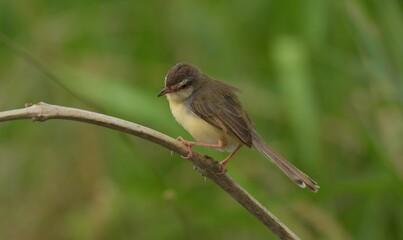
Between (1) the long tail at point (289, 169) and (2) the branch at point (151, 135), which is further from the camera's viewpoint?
(1) the long tail at point (289, 169)

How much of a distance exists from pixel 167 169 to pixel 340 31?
139cm

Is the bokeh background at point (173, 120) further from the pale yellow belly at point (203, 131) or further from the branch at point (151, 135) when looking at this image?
the branch at point (151, 135)

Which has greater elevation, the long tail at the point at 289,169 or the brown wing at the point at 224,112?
the brown wing at the point at 224,112

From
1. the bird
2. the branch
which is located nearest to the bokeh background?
the bird

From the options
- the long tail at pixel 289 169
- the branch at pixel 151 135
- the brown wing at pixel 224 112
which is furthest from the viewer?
the brown wing at pixel 224 112

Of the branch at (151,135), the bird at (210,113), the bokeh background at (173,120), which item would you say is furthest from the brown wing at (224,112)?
the bokeh background at (173,120)

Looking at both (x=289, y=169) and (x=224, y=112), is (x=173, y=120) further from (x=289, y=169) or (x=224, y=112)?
(x=289, y=169)

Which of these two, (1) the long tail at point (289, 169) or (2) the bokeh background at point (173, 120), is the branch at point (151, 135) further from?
(2) the bokeh background at point (173, 120)

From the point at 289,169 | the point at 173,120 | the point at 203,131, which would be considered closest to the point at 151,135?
the point at 289,169

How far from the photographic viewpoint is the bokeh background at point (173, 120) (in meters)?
4.66

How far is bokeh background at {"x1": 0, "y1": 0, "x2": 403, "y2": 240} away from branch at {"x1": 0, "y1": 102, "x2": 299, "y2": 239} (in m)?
1.44

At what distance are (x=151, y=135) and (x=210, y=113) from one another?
0.96 metres

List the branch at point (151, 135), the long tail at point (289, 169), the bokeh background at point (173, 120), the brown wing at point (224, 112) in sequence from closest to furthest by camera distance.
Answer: the branch at point (151, 135), the long tail at point (289, 169), the brown wing at point (224, 112), the bokeh background at point (173, 120)

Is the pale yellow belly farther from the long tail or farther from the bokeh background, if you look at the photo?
the bokeh background
